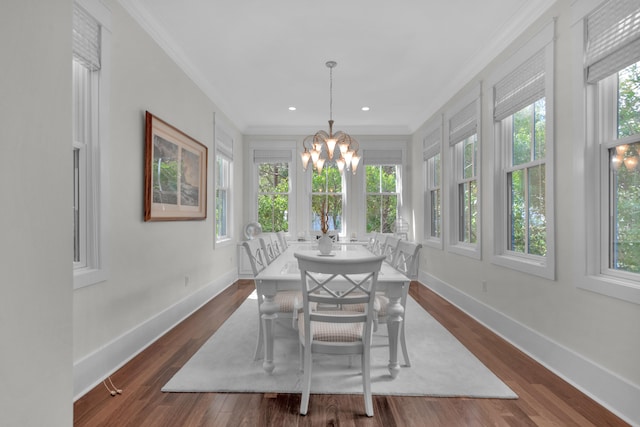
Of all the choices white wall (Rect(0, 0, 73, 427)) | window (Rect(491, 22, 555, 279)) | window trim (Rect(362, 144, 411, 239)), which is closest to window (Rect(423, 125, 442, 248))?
window trim (Rect(362, 144, 411, 239))

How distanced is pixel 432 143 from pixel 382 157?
1.36 m

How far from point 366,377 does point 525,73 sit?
2.79 metres

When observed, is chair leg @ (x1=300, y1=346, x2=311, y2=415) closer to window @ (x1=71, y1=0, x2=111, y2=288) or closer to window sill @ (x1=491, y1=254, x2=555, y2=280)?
window @ (x1=71, y1=0, x2=111, y2=288)

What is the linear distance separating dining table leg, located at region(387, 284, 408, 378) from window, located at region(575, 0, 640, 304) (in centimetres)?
121

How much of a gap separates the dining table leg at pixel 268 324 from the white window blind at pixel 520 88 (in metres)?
2.63

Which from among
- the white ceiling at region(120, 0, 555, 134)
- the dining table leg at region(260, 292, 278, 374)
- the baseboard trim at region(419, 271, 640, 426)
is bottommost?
the baseboard trim at region(419, 271, 640, 426)

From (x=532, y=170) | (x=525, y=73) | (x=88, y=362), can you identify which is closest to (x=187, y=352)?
(x=88, y=362)

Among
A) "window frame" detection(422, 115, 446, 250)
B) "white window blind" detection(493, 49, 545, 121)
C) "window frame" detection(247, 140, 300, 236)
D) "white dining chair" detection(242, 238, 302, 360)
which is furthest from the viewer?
"window frame" detection(247, 140, 300, 236)

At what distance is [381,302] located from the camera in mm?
2773

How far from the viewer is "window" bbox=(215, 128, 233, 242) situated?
5.56 metres

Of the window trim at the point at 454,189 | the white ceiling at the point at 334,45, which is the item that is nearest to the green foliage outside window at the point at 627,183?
the white ceiling at the point at 334,45

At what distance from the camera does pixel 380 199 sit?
695 centimetres

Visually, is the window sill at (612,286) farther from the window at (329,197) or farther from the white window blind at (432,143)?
the window at (329,197)

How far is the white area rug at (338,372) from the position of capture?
2.31 meters
